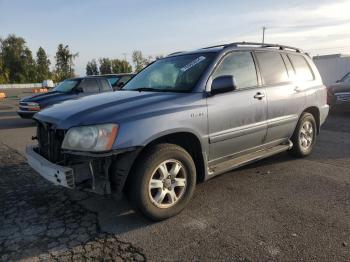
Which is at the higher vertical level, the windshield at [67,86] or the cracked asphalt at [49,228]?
the windshield at [67,86]

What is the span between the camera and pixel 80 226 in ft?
12.3

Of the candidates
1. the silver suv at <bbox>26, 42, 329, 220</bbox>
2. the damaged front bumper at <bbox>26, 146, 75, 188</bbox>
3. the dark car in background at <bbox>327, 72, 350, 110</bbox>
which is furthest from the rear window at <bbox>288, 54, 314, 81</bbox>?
the dark car in background at <bbox>327, 72, 350, 110</bbox>

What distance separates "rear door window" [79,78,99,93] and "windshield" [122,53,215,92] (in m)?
6.75

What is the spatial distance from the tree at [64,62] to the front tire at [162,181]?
73.3 m

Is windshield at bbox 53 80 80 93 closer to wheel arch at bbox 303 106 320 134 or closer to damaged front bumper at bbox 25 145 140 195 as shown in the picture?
wheel arch at bbox 303 106 320 134

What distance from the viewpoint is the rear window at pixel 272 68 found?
16.8 feet

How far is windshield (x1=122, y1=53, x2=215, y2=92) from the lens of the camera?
173 inches

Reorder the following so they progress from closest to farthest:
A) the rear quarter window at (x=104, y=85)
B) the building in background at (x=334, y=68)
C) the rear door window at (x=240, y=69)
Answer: the rear door window at (x=240, y=69) → the rear quarter window at (x=104, y=85) → the building in background at (x=334, y=68)

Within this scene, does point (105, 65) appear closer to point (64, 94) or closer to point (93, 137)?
point (64, 94)

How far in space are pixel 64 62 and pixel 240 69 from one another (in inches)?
2952

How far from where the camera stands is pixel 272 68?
209 inches

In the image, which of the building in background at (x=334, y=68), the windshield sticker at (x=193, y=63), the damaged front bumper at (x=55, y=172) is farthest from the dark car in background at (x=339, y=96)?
the building in background at (x=334, y=68)

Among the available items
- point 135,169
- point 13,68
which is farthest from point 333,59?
point 13,68

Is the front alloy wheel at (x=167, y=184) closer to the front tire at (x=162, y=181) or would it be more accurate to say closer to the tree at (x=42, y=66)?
the front tire at (x=162, y=181)
